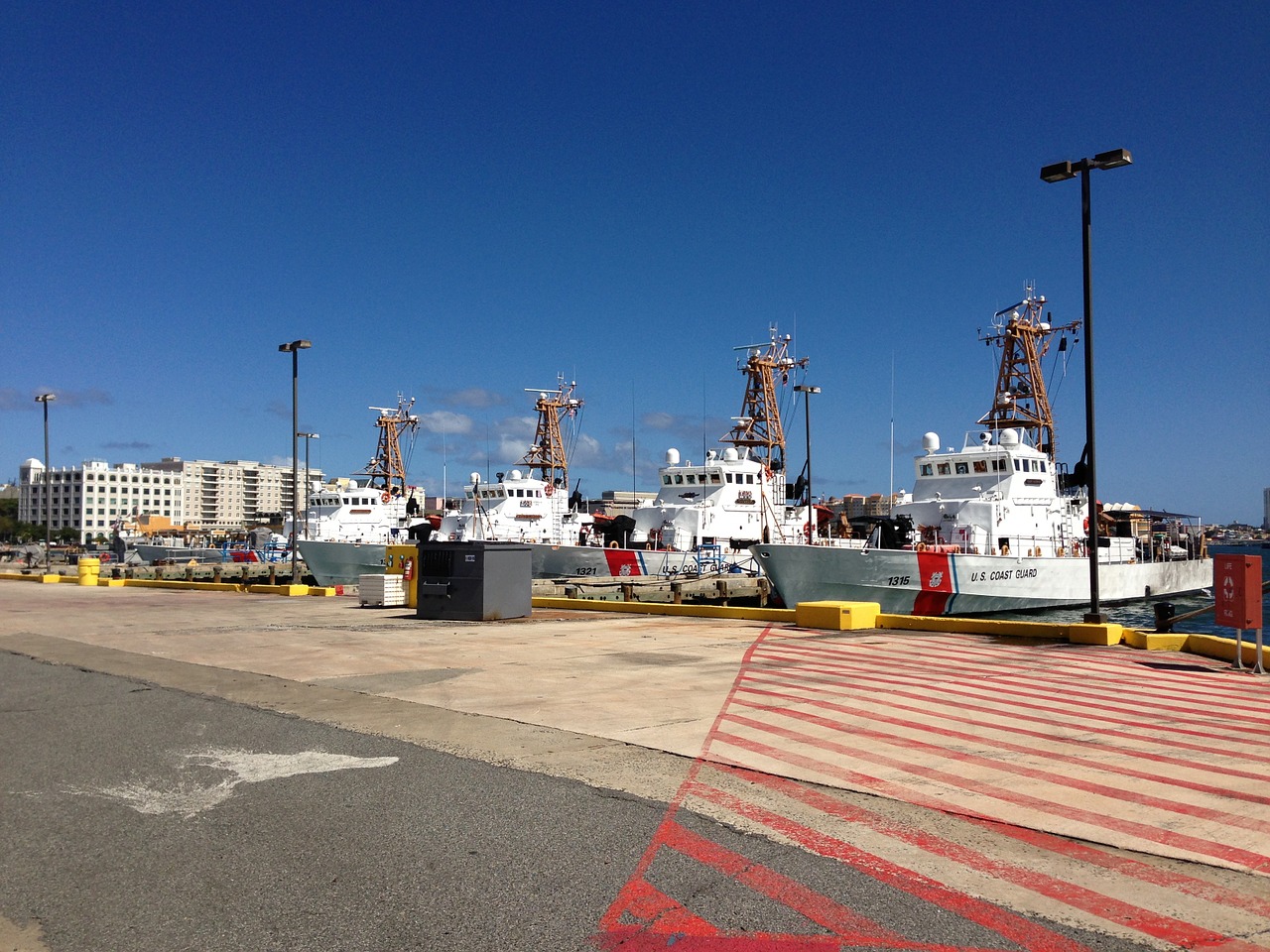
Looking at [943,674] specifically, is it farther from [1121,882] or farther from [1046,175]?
[1046,175]

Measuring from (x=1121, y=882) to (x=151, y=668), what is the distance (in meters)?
10.5

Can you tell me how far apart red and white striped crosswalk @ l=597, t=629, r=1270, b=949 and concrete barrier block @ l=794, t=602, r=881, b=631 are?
18.7 ft

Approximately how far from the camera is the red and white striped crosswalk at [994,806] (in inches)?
153

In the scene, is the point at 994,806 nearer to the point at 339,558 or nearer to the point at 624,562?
the point at 624,562

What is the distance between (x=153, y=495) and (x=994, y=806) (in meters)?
175

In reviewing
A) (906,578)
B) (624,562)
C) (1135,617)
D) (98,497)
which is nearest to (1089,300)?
(906,578)

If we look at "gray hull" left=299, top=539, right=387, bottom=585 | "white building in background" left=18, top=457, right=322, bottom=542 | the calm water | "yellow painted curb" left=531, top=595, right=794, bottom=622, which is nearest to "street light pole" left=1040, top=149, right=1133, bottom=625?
"yellow painted curb" left=531, top=595, right=794, bottom=622

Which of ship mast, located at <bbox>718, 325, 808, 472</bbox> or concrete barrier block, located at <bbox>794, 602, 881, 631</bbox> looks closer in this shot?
concrete barrier block, located at <bbox>794, 602, 881, 631</bbox>

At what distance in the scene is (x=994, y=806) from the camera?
5.45m

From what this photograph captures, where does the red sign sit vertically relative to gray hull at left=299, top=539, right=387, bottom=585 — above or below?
above

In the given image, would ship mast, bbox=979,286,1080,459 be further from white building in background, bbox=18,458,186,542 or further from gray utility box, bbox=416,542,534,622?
white building in background, bbox=18,458,186,542

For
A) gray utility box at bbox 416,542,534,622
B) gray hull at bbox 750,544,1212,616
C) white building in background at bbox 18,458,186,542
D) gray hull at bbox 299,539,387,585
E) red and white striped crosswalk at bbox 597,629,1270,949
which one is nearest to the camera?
red and white striped crosswalk at bbox 597,629,1270,949

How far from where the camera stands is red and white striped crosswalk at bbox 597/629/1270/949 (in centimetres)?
388

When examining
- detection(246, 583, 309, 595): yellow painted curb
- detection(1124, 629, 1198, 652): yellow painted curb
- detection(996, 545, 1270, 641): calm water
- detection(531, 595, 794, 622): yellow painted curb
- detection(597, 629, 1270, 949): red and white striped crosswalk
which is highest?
detection(597, 629, 1270, 949): red and white striped crosswalk
